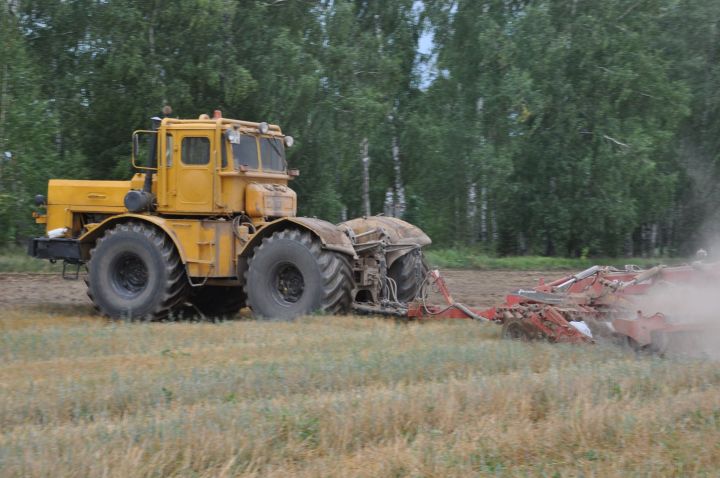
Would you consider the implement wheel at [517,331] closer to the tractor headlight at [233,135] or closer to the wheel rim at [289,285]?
the wheel rim at [289,285]

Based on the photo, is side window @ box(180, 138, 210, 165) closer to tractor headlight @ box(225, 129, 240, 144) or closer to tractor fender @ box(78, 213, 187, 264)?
tractor headlight @ box(225, 129, 240, 144)

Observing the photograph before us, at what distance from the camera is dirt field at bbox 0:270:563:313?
14.1m

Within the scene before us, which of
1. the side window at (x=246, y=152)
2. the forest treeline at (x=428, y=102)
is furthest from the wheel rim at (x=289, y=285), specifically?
the forest treeline at (x=428, y=102)

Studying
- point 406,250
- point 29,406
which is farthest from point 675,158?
point 29,406

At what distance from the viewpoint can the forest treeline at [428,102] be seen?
2108 cm

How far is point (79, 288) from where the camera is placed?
1563 cm

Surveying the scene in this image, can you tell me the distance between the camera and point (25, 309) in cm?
1259

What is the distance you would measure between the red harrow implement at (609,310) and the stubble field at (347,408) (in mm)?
302

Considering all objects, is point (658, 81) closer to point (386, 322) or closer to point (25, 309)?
point (386, 322)

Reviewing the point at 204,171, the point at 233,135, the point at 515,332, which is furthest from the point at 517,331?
the point at 204,171

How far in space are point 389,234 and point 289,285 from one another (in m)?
1.68

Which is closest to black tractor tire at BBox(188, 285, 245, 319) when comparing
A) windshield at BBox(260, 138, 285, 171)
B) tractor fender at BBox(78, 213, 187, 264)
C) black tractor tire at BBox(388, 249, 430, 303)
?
tractor fender at BBox(78, 213, 187, 264)

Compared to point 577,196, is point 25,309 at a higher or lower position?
lower

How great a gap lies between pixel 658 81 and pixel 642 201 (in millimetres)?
3555
